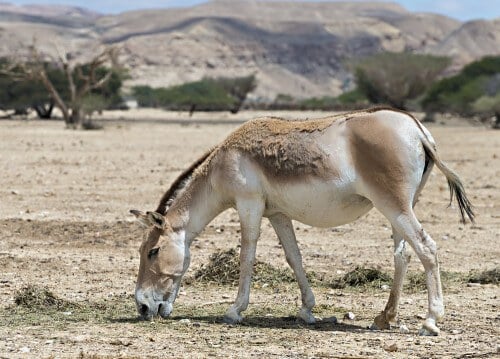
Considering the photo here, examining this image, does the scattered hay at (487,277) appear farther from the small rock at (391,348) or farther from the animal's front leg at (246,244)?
the small rock at (391,348)

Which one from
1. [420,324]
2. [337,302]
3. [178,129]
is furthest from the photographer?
[178,129]

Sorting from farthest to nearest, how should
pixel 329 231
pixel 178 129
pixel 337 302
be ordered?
pixel 178 129, pixel 329 231, pixel 337 302

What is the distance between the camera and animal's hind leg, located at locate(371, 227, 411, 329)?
8594mm

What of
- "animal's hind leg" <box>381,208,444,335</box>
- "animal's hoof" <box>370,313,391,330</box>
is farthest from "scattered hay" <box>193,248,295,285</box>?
"animal's hind leg" <box>381,208,444,335</box>

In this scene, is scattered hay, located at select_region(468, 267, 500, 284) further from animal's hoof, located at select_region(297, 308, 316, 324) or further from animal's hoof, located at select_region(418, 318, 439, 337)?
animal's hoof, located at select_region(418, 318, 439, 337)

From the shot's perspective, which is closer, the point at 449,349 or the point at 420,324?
the point at 449,349

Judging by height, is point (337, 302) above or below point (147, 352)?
below

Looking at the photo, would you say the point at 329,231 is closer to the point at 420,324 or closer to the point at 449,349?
the point at 420,324

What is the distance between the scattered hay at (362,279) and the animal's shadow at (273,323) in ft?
5.85

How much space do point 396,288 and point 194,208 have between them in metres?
1.95

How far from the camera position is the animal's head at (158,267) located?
885 cm

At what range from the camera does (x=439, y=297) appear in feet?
27.0

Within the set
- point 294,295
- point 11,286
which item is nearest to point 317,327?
point 294,295

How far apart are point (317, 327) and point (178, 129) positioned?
3837cm
